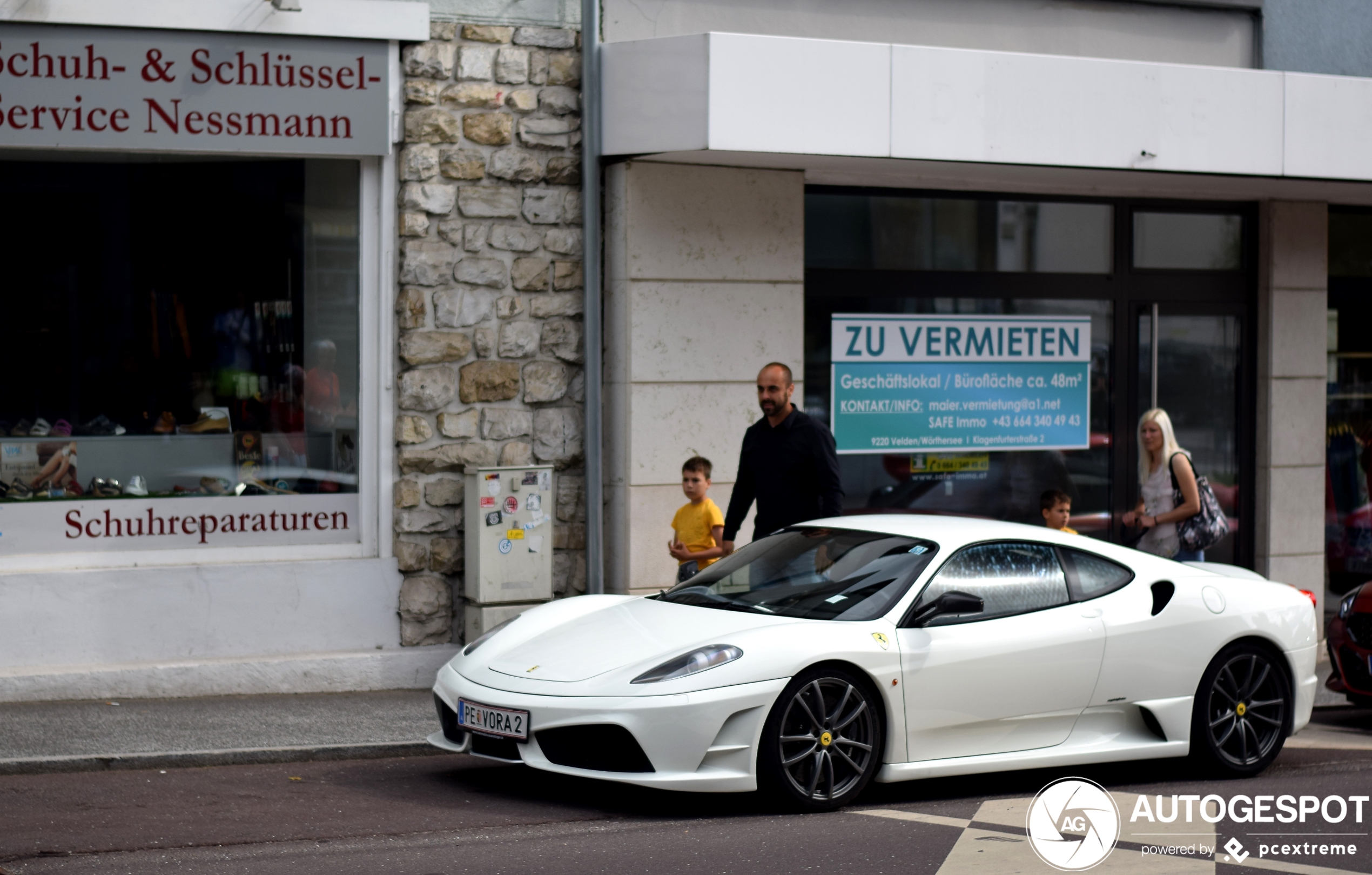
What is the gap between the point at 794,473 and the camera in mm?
9156

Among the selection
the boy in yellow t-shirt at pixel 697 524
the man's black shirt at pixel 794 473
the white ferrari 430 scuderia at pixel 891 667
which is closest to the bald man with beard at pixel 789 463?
the man's black shirt at pixel 794 473

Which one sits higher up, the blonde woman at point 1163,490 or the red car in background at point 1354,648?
the blonde woman at point 1163,490

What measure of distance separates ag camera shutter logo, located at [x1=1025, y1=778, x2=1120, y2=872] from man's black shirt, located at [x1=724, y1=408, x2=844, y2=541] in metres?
2.31

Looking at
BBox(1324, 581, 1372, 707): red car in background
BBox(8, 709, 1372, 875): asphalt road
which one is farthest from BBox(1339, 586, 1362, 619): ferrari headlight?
BBox(8, 709, 1372, 875): asphalt road

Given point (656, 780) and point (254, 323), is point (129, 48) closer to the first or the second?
point (254, 323)

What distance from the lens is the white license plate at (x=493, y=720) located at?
21.0 feet

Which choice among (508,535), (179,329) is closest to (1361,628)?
Answer: (508,535)

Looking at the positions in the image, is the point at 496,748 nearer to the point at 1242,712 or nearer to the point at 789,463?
the point at 789,463

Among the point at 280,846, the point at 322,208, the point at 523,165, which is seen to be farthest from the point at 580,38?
the point at 280,846

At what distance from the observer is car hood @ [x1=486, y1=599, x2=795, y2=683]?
21.4ft

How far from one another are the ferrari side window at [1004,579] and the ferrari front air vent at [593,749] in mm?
1498

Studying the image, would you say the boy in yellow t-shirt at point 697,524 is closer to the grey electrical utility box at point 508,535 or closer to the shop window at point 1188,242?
the grey electrical utility box at point 508,535

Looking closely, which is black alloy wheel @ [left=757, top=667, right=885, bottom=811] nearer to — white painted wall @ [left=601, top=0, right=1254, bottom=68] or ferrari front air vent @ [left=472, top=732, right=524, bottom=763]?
ferrari front air vent @ [left=472, top=732, right=524, bottom=763]

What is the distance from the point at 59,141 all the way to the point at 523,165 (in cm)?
290
